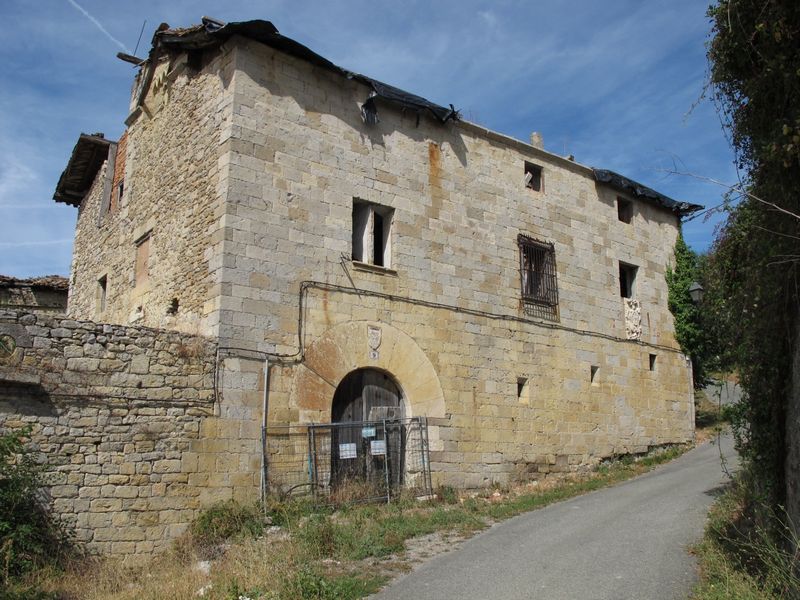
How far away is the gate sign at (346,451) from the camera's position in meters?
10.9

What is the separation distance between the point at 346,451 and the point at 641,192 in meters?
10.2

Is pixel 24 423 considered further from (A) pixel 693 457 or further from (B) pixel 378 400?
(A) pixel 693 457

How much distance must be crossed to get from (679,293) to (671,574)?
11461 mm

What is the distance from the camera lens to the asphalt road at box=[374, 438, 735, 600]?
6.66 metres

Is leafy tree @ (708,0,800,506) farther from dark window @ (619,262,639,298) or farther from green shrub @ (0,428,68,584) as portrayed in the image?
dark window @ (619,262,639,298)

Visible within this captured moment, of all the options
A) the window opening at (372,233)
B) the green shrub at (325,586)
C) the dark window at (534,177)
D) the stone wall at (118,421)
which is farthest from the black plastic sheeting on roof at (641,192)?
the green shrub at (325,586)

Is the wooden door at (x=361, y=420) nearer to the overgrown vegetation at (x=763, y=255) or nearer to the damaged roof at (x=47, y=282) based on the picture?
the overgrown vegetation at (x=763, y=255)

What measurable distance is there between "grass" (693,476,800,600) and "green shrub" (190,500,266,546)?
5.31m

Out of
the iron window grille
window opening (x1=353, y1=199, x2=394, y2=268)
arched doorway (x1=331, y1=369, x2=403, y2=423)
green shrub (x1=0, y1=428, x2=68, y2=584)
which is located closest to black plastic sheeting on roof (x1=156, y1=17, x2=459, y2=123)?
window opening (x1=353, y1=199, x2=394, y2=268)

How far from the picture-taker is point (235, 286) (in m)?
10.4

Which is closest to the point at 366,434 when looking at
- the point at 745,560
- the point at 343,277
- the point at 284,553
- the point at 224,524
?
the point at 343,277

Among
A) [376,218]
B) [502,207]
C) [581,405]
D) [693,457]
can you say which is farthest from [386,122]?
[693,457]

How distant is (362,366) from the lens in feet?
37.6

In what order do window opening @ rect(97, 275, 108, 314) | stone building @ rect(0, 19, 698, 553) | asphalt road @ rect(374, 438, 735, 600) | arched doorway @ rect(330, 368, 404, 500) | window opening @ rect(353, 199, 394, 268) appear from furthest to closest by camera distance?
1. window opening @ rect(97, 275, 108, 314)
2. window opening @ rect(353, 199, 394, 268)
3. arched doorway @ rect(330, 368, 404, 500)
4. stone building @ rect(0, 19, 698, 553)
5. asphalt road @ rect(374, 438, 735, 600)
